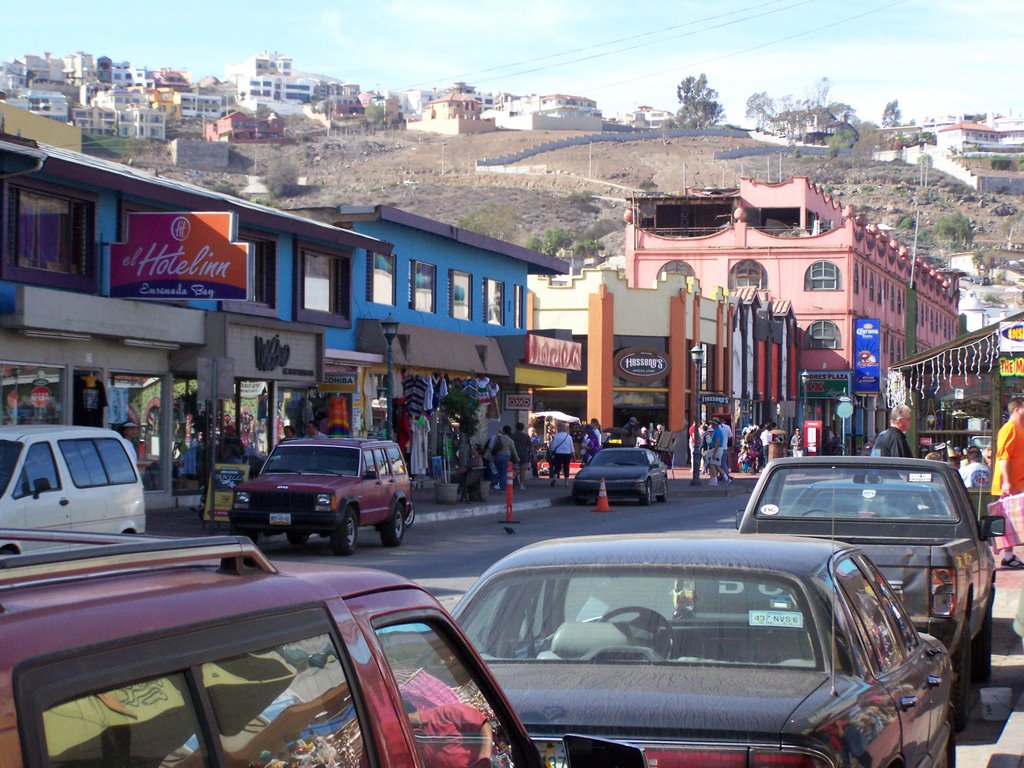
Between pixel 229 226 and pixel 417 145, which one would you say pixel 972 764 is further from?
pixel 417 145

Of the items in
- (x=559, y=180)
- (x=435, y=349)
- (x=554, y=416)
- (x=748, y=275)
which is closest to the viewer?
(x=435, y=349)

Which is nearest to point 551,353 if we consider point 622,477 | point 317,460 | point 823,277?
point 622,477

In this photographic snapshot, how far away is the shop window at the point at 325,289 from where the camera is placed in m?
31.9

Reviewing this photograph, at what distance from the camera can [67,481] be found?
14.5 metres

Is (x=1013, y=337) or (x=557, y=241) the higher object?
(x=557, y=241)

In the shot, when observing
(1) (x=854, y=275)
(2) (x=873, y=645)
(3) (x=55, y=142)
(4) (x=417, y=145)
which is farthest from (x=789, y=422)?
(4) (x=417, y=145)

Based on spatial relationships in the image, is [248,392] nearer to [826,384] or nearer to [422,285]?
[422,285]

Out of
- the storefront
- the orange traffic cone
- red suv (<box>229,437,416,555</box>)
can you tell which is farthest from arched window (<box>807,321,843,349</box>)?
red suv (<box>229,437,416,555</box>)

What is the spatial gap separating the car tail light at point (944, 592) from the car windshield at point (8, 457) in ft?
31.2

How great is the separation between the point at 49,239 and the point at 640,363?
34893 mm

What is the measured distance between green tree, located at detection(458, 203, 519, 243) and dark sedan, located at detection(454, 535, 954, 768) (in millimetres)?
115868

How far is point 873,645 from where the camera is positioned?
5.71m

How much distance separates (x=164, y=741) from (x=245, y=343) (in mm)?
26188

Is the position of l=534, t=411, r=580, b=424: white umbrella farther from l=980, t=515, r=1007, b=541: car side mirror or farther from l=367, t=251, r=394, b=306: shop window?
l=980, t=515, r=1007, b=541: car side mirror
